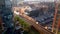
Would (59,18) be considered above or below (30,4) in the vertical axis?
below

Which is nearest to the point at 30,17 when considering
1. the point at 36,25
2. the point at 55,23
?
the point at 36,25

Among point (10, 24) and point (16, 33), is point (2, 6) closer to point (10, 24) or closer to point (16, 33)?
point (10, 24)

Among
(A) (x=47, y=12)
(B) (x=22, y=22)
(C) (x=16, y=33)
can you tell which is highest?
(A) (x=47, y=12)

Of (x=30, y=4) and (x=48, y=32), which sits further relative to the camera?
(x=30, y=4)

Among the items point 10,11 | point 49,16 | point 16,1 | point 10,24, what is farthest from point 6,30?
point 49,16

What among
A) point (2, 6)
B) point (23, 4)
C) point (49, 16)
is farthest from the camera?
point (23, 4)

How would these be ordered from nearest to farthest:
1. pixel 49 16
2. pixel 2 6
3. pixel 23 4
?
pixel 2 6 < pixel 49 16 < pixel 23 4

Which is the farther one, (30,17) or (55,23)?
(30,17)

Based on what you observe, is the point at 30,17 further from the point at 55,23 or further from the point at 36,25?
the point at 55,23
